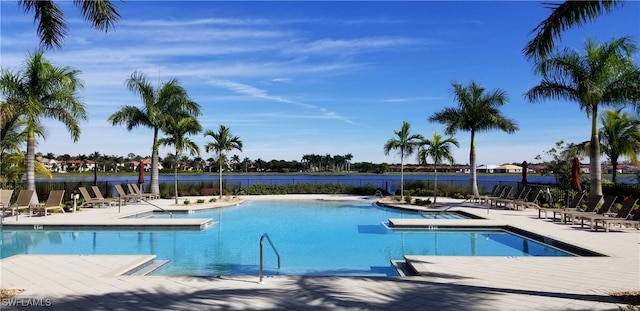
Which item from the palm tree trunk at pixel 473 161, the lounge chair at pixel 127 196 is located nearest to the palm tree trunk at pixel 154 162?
the lounge chair at pixel 127 196

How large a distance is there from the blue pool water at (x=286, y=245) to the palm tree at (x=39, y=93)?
5771 millimetres

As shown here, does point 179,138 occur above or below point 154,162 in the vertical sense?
above

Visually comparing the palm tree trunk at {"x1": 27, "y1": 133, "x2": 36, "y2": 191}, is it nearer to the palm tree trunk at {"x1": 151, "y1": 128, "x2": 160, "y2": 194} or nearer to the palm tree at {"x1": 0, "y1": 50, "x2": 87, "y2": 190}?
the palm tree at {"x1": 0, "y1": 50, "x2": 87, "y2": 190}

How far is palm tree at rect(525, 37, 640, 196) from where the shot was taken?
1539 centimetres

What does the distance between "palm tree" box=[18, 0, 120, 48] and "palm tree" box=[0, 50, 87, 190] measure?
892 cm

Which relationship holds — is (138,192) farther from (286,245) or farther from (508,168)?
(508,168)

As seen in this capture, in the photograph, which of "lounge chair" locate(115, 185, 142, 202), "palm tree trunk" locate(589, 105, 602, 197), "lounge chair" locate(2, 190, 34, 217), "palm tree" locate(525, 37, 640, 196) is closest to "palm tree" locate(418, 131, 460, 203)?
"palm tree" locate(525, 37, 640, 196)

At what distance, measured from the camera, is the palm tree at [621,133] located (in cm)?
2147

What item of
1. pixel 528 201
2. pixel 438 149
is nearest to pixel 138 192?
pixel 438 149

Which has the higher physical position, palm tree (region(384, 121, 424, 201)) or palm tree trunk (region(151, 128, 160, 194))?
palm tree (region(384, 121, 424, 201))

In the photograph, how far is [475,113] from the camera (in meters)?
22.8

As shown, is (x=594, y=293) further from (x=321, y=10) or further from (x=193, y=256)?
(x=321, y=10)

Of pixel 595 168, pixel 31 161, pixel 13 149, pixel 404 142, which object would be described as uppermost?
pixel 404 142

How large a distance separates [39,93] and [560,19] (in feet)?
58.8
